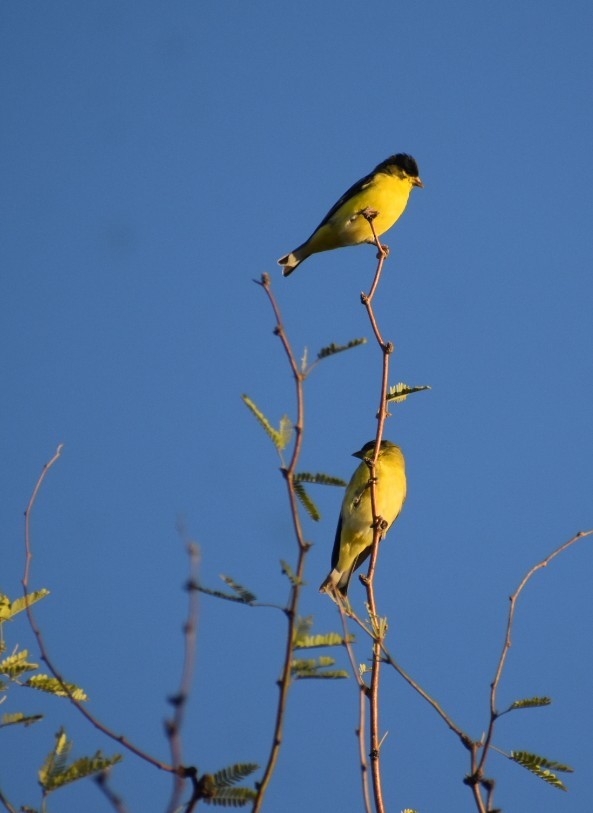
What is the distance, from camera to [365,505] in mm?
6875

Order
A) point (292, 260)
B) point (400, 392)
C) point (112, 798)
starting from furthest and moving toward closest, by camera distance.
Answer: point (292, 260) < point (400, 392) < point (112, 798)

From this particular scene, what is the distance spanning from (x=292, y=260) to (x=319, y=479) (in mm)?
6434

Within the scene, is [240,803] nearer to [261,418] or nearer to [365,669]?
[261,418]

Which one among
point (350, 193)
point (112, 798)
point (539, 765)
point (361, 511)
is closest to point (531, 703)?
point (539, 765)

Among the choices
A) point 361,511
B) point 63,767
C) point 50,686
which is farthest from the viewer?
point 361,511

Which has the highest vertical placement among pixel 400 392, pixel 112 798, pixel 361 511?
pixel 361 511

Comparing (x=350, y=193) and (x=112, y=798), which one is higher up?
(x=350, y=193)

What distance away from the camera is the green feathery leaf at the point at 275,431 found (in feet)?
7.32

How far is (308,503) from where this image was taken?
2.39 meters

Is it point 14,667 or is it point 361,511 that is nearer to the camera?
point 14,667

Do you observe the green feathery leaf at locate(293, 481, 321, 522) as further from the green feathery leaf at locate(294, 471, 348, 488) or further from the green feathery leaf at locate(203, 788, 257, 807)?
the green feathery leaf at locate(203, 788, 257, 807)

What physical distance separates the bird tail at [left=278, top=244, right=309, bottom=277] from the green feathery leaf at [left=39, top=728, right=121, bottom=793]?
6804mm

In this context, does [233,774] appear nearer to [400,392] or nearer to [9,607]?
[9,607]

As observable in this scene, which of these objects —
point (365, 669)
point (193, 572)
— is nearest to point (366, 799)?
→ point (365, 669)
